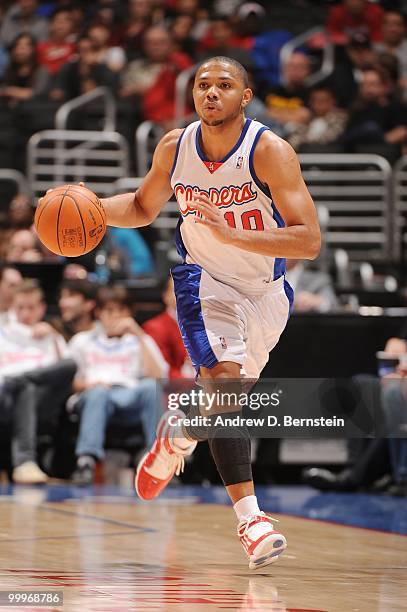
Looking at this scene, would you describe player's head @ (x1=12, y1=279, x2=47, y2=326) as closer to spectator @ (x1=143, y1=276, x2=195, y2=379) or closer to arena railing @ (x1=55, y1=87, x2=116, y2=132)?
spectator @ (x1=143, y1=276, x2=195, y2=379)

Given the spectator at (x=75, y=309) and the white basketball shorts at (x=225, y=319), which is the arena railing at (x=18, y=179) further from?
the white basketball shorts at (x=225, y=319)

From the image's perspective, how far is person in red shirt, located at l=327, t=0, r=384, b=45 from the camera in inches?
569

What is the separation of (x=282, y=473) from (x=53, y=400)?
1869 mm

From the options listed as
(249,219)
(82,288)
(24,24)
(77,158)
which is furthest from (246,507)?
(24,24)

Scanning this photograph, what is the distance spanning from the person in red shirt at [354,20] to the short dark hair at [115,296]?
21.1 feet

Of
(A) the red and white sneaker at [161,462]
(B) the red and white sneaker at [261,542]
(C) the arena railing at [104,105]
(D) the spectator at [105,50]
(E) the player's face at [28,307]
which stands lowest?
(B) the red and white sneaker at [261,542]

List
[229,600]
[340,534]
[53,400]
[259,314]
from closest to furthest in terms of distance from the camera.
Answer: [229,600] < [259,314] < [340,534] < [53,400]

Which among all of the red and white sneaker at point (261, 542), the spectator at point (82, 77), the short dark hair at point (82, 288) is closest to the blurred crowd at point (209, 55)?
the spectator at point (82, 77)

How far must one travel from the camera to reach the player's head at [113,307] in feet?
30.0

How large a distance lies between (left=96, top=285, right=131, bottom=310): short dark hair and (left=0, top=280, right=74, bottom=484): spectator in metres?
0.44

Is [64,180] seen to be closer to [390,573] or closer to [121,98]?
[121,98]

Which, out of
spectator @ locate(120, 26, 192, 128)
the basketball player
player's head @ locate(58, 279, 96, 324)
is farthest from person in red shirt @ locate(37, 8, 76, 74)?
the basketball player

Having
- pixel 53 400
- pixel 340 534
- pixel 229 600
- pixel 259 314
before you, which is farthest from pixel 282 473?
pixel 229 600

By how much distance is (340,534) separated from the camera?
241 inches
